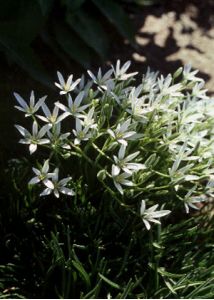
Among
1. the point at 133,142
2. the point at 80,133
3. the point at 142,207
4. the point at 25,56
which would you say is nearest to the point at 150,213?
the point at 142,207

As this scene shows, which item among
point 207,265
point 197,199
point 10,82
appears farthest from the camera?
point 10,82

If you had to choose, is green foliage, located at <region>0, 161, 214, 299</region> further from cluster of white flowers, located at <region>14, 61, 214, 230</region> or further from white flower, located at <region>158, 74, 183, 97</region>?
white flower, located at <region>158, 74, 183, 97</region>

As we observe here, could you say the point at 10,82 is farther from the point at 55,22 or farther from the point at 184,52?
the point at 184,52

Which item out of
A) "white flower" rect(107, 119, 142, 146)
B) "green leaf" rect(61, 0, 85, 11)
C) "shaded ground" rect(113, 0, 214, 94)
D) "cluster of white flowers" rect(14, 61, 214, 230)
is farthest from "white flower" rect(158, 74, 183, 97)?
"shaded ground" rect(113, 0, 214, 94)

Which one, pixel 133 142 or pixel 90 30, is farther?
pixel 90 30

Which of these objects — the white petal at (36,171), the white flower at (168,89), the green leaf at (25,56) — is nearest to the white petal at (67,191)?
the white petal at (36,171)

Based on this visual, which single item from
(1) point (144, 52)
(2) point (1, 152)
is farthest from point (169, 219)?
(1) point (144, 52)

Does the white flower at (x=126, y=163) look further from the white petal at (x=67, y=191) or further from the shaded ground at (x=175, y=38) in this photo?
the shaded ground at (x=175, y=38)

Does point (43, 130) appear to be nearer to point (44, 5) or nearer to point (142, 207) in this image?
point (142, 207)
